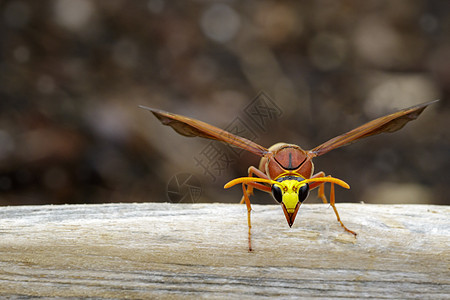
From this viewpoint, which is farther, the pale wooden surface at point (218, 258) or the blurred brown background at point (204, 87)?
the blurred brown background at point (204, 87)

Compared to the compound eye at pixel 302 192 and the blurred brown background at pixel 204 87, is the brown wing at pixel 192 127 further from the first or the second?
the blurred brown background at pixel 204 87

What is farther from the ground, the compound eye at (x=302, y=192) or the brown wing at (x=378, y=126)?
the brown wing at (x=378, y=126)

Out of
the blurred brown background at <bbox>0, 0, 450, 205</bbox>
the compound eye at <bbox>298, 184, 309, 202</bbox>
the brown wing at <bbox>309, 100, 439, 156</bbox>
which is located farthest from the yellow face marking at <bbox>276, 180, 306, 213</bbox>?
the blurred brown background at <bbox>0, 0, 450, 205</bbox>

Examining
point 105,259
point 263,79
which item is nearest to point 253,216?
point 105,259

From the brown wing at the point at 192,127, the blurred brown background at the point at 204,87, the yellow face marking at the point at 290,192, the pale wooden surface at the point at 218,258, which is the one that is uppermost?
the blurred brown background at the point at 204,87

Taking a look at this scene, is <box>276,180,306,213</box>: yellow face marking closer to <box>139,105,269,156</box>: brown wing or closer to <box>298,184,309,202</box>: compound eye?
<box>298,184,309,202</box>: compound eye

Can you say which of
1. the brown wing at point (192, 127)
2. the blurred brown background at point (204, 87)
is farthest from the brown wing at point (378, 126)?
the blurred brown background at point (204, 87)
